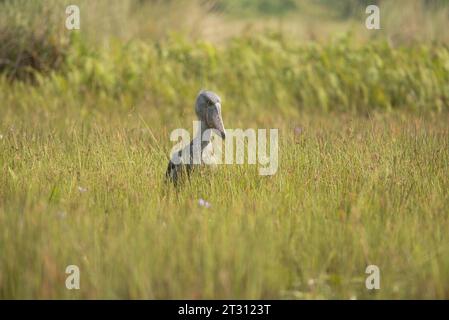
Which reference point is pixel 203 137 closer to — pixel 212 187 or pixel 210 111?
pixel 210 111

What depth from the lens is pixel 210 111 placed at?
207 inches

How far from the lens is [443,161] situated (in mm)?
5461

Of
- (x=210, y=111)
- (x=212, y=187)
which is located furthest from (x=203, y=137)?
(x=212, y=187)

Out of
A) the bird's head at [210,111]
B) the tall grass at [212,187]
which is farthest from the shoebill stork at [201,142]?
the tall grass at [212,187]

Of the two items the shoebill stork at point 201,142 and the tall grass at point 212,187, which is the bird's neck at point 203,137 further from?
the tall grass at point 212,187

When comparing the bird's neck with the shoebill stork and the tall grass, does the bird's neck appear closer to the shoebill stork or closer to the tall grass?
the shoebill stork

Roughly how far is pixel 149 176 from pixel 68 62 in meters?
4.46

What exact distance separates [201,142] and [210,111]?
0.22m

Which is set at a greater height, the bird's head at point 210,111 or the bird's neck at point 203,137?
the bird's head at point 210,111

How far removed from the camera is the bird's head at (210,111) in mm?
5246
